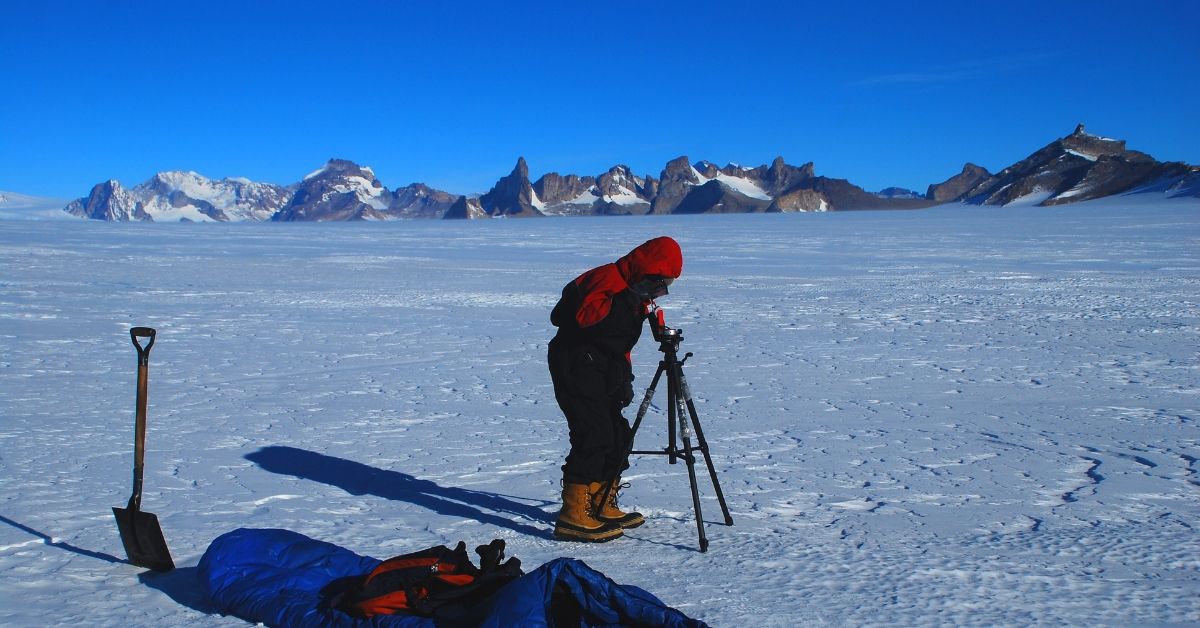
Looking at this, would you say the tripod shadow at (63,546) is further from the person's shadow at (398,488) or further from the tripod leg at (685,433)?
the tripod leg at (685,433)

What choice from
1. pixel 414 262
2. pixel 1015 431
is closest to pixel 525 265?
pixel 414 262

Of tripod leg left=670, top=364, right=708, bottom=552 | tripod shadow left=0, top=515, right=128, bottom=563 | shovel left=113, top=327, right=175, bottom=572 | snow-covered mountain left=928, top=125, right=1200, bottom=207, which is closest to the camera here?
shovel left=113, top=327, right=175, bottom=572

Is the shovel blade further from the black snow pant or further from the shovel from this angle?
the black snow pant

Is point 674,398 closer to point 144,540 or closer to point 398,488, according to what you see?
point 398,488

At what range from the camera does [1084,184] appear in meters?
137

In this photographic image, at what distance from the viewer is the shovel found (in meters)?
3.94

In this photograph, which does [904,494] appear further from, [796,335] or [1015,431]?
[796,335]


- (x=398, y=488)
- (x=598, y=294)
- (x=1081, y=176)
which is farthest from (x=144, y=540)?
(x=1081, y=176)

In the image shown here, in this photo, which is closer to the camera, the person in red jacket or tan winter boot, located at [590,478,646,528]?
the person in red jacket

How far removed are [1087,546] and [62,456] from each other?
230 inches

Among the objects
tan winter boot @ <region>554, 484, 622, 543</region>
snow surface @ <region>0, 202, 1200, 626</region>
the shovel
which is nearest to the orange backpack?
snow surface @ <region>0, 202, 1200, 626</region>

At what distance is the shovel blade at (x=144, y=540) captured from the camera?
155 inches

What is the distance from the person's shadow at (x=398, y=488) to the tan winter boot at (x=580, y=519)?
10.0 inches

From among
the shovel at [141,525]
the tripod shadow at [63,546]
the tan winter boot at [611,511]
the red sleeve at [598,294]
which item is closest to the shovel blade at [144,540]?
the shovel at [141,525]
